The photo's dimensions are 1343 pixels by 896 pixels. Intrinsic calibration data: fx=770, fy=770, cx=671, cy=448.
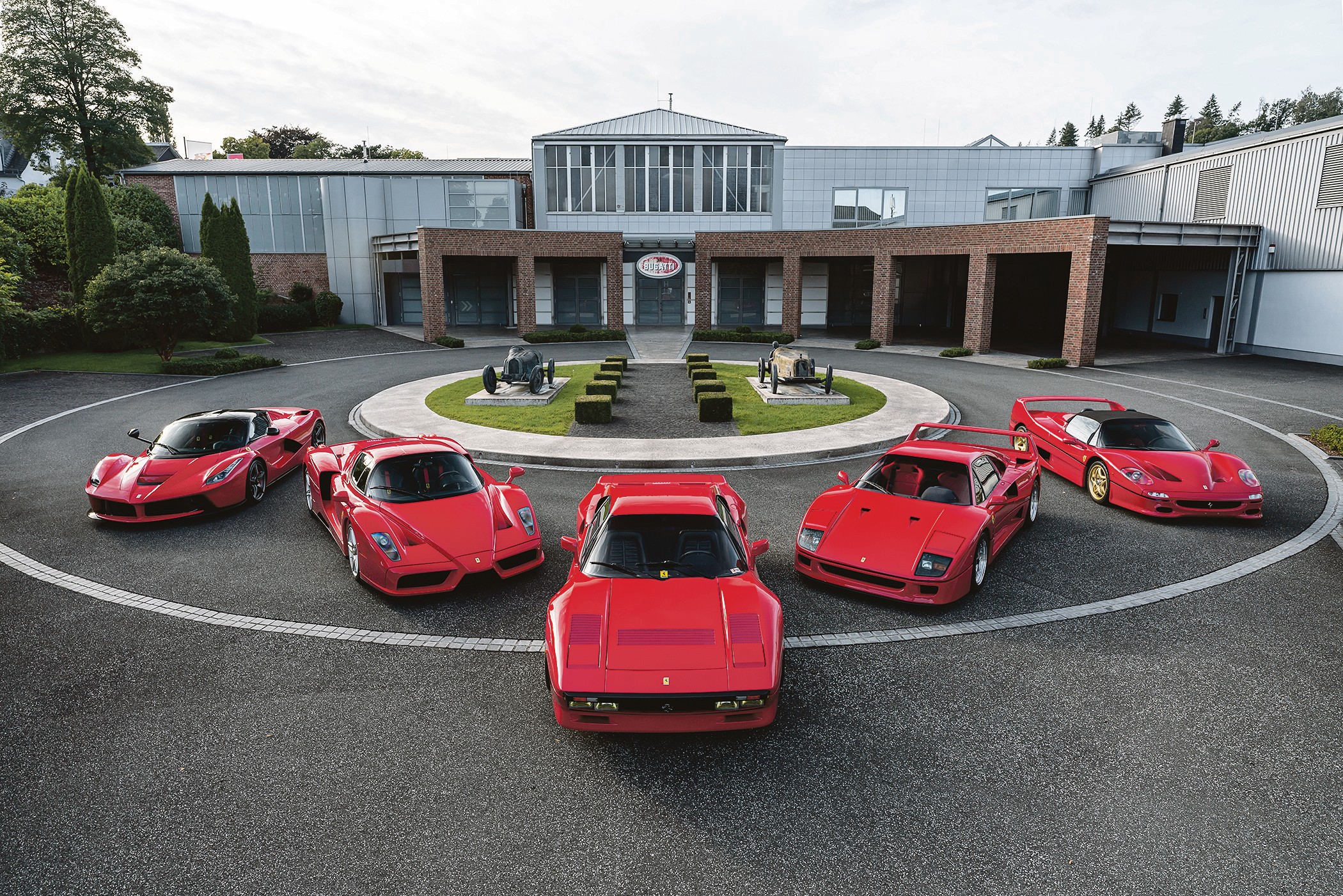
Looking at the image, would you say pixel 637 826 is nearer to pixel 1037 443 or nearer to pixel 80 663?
pixel 80 663

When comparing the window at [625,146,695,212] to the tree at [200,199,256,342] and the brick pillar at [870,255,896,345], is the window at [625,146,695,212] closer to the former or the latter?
the brick pillar at [870,255,896,345]

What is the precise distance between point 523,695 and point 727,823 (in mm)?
2203

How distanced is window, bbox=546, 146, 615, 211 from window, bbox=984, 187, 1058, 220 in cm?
2183

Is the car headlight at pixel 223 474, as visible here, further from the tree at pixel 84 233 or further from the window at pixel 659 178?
the window at pixel 659 178

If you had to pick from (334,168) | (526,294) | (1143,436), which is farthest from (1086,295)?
(334,168)

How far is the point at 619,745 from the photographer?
5.68 meters

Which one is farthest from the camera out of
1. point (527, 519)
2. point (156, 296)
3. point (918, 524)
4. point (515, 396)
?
point (156, 296)

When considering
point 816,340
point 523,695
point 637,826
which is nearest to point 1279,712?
point 637,826

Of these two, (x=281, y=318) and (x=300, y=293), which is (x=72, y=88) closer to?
(x=300, y=293)

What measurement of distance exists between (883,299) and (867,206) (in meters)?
11.9

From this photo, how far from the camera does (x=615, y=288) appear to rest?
3769 cm

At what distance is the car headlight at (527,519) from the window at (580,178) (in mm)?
35921

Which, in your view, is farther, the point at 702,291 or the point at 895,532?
the point at 702,291

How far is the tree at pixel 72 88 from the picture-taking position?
1793 inches
